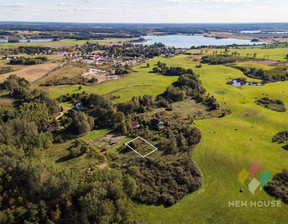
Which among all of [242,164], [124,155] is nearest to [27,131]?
[124,155]

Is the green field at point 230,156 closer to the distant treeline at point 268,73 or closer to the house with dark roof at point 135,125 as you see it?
the house with dark roof at point 135,125

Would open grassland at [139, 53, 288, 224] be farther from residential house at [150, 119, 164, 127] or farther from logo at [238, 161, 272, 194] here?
residential house at [150, 119, 164, 127]

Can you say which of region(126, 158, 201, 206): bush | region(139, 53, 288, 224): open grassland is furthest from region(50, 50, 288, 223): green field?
region(126, 158, 201, 206): bush

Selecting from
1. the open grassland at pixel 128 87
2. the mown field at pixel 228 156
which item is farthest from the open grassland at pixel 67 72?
the mown field at pixel 228 156

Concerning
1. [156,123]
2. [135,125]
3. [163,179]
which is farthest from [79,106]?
[163,179]

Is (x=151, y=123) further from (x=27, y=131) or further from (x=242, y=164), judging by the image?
(x=27, y=131)
